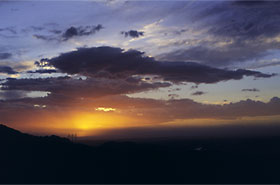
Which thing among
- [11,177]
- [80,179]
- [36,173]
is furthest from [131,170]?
[11,177]

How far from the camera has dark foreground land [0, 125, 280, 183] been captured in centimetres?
12600

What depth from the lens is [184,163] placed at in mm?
159125

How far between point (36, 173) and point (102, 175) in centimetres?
3339

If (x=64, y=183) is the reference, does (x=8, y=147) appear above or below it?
above

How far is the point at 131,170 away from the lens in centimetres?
14050

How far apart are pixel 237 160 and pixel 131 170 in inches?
3097

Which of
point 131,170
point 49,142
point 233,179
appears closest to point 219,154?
point 233,179

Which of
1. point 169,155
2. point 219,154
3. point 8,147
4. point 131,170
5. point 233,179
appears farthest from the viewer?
point 219,154

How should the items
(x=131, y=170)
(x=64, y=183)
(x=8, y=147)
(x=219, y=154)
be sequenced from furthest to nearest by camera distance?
1. (x=219, y=154)
2. (x=8, y=147)
3. (x=131, y=170)
4. (x=64, y=183)

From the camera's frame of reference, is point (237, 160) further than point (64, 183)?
Yes

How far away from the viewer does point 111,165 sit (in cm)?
14738

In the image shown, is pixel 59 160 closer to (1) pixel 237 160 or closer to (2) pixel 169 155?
(2) pixel 169 155

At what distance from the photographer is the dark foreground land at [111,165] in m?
126

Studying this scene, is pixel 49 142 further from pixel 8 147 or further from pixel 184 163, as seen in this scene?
pixel 184 163
